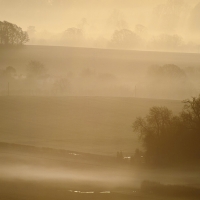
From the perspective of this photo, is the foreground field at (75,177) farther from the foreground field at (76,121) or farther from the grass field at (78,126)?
the foreground field at (76,121)

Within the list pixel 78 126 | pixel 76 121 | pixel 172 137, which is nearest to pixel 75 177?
pixel 172 137

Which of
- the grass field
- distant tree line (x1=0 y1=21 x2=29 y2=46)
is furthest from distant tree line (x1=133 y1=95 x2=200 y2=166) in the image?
distant tree line (x1=0 y1=21 x2=29 y2=46)

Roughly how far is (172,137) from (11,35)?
427cm

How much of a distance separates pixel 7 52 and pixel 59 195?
14.3ft

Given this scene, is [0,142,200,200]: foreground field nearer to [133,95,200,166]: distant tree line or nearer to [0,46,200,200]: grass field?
[0,46,200,200]: grass field

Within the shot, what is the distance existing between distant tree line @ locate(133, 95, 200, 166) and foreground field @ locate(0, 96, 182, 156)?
0.94 feet

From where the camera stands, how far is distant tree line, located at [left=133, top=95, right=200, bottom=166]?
17.7ft

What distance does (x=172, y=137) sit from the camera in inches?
215

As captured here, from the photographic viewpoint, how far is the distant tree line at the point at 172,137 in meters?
5.41

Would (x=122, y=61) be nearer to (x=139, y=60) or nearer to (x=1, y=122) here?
(x=139, y=60)

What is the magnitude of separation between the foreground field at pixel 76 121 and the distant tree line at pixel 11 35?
1.19m

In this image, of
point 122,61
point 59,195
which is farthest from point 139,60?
point 59,195

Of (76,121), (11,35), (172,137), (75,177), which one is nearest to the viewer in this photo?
(75,177)

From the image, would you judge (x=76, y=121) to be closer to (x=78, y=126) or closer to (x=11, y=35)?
(x=78, y=126)
